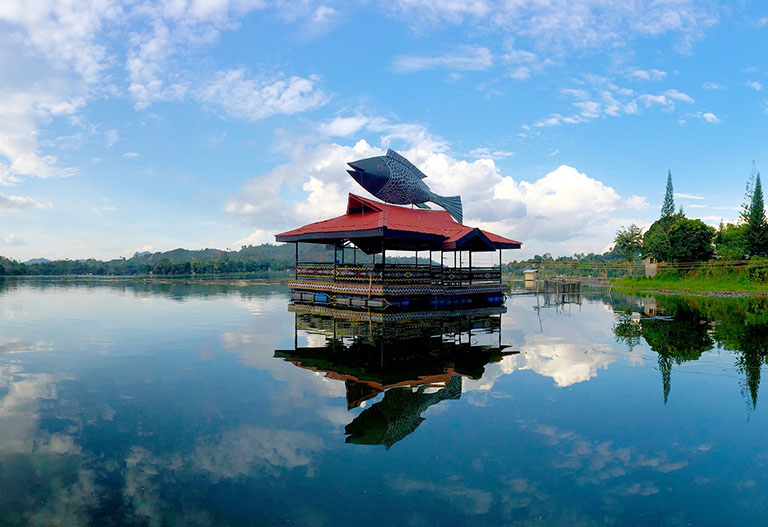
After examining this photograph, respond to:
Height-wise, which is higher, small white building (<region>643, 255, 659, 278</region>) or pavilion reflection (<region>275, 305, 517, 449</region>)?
small white building (<region>643, 255, 659, 278</region>)

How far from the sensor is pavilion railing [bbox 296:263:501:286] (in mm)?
17719

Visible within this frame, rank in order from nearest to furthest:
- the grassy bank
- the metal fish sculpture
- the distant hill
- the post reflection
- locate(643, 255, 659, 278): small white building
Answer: the post reflection
the metal fish sculpture
the grassy bank
locate(643, 255, 659, 278): small white building
the distant hill

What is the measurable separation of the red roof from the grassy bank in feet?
61.1

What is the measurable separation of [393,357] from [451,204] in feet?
55.5

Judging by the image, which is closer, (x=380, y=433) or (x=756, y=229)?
(x=380, y=433)

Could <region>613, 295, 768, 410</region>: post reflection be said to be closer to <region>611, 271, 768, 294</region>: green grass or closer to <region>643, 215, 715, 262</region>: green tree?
<region>611, 271, 768, 294</region>: green grass

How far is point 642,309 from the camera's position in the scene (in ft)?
68.9

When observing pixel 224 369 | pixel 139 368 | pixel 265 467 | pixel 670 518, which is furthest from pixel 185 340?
pixel 670 518

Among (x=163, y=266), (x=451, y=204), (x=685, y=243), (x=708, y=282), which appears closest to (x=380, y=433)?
(x=451, y=204)

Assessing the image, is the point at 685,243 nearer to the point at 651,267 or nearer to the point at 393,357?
the point at 651,267

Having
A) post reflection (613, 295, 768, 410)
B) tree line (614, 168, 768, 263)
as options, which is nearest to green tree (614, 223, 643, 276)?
tree line (614, 168, 768, 263)

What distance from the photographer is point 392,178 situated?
22.0 metres

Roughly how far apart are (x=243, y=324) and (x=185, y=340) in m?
3.22

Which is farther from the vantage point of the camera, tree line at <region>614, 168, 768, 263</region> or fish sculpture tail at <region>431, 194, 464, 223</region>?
tree line at <region>614, 168, 768, 263</region>
